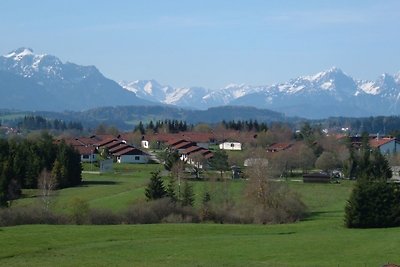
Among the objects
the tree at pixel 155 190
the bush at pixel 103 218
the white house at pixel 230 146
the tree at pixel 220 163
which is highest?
the white house at pixel 230 146

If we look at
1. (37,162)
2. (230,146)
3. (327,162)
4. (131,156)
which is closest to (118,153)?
(131,156)

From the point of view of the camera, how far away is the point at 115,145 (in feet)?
362

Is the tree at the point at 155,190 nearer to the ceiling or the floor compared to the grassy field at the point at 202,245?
nearer to the ceiling

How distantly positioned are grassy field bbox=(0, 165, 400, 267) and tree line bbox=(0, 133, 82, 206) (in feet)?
97.5

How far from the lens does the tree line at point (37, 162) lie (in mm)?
68688

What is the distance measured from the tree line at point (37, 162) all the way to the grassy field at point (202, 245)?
29.7 m

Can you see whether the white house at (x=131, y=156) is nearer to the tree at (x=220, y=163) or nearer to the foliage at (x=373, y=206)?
the tree at (x=220, y=163)

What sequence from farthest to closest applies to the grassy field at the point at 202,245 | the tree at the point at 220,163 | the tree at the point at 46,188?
1. the tree at the point at 220,163
2. the tree at the point at 46,188
3. the grassy field at the point at 202,245

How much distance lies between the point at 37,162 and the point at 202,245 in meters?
41.0

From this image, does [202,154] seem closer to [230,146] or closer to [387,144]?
[230,146]

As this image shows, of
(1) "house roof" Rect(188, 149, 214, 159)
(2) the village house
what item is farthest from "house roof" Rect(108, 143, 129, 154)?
(1) "house roof" Rect(188, 149, 214, 159)

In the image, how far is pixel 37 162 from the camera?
232ft

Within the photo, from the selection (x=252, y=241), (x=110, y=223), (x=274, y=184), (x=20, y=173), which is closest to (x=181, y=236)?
(x=252, y=241)

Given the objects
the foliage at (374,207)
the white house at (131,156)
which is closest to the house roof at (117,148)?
the white house at (131,156)
